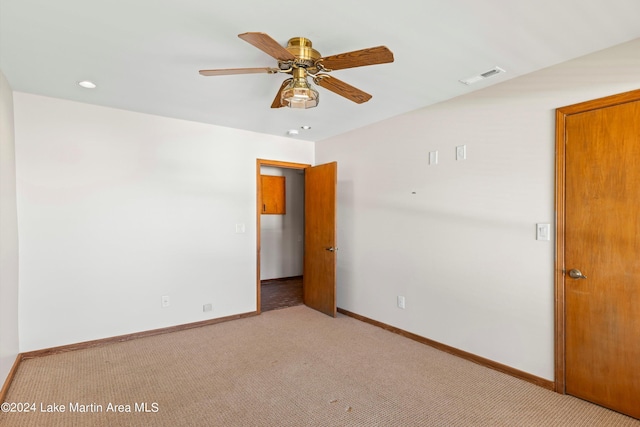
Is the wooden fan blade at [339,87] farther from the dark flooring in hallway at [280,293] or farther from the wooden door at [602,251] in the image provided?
the dark flooring in hallway at [280,293]

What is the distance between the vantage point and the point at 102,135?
335cm

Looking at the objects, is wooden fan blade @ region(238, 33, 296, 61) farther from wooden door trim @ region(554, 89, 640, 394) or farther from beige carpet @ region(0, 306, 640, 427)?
beige carpet @ region(0, 306, 640, 427)

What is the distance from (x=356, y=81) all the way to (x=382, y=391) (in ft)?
8.01

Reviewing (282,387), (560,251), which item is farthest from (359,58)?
(282,387)

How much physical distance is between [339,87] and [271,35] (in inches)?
20.9

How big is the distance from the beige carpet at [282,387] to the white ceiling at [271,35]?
7.92ft

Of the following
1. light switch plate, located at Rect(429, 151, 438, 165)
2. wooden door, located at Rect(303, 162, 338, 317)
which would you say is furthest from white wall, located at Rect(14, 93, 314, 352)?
light switch plate, located at Rect(429, 151, 438, 165)

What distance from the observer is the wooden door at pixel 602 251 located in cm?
212

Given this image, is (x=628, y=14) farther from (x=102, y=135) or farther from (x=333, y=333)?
(x=102, y=135)

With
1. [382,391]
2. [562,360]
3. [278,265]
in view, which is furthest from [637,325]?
[278,265]

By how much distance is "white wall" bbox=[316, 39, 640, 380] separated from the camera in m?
2.51

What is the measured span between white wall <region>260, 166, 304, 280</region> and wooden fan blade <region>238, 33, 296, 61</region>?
4.65 m

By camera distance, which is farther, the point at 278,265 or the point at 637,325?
the point at 278,265

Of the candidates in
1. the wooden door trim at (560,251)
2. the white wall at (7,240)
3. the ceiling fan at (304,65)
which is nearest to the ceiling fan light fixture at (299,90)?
the ceiling fan at (304,65)
